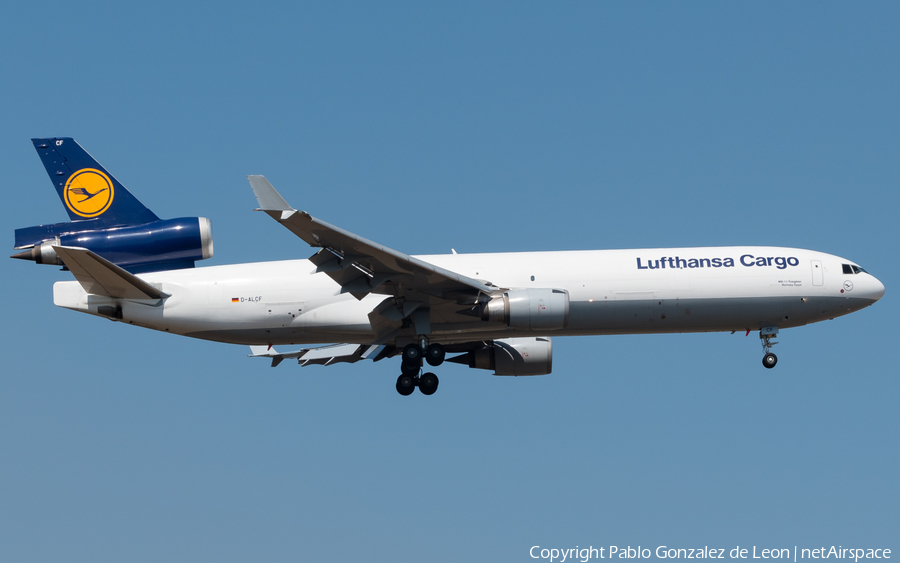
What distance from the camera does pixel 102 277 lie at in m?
27.2

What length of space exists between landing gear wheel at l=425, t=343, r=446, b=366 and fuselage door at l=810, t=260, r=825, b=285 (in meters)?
11.8

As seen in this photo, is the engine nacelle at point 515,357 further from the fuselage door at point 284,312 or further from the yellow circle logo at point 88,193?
the yellow circle logo at point 88,193

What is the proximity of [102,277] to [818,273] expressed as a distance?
21.5 meters

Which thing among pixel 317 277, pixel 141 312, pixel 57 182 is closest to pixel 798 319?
pixel 317 277

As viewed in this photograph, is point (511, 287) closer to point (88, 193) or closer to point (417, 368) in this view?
point (417, 368)

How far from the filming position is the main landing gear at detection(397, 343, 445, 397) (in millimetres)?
28484

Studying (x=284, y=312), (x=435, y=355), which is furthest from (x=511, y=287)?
(x=284, y=312)

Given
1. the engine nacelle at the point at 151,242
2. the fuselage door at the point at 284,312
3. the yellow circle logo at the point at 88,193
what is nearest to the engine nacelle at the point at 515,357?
the fuselage door at the point at 284,312

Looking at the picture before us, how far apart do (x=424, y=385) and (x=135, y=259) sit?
9373mm

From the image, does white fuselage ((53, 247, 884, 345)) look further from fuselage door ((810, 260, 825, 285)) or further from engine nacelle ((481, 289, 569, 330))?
engine nacelle ((481, 289, 569, 330))

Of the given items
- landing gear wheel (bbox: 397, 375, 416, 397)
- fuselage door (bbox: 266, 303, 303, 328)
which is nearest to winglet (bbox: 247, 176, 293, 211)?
fuselage door (bbox: 266, 303, 303, 328)

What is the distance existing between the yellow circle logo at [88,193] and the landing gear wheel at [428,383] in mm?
10660

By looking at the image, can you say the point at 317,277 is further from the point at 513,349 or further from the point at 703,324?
the point at 703,324

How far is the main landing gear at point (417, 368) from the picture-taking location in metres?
28.5
